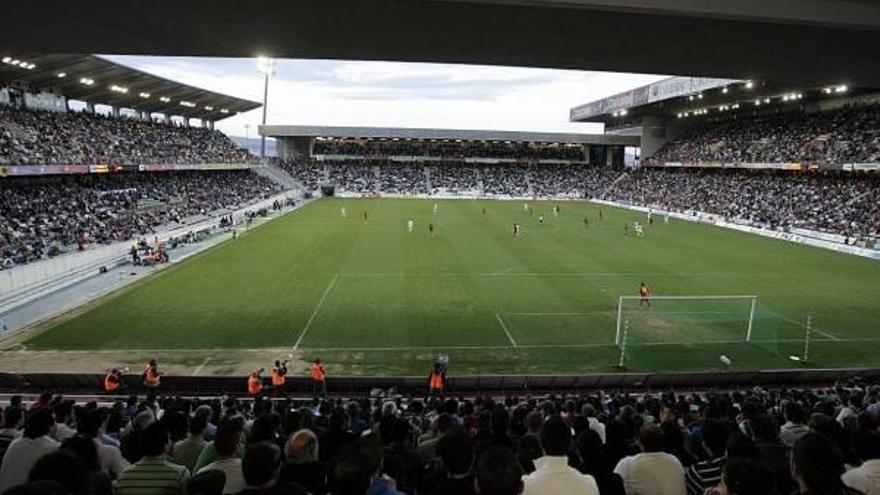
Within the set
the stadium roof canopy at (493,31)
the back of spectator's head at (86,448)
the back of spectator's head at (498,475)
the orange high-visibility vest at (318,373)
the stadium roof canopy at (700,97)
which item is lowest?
the orange high-visibility vest at (318,373)

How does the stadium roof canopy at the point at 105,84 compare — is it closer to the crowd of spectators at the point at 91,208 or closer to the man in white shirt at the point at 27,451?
the crowd of spectators at the point at 91,208

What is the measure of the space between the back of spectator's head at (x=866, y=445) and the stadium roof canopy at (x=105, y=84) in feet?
99.5

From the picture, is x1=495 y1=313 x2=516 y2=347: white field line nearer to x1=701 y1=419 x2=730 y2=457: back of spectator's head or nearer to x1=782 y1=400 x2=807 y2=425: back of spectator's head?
x1=782 y1=400 x2=807 y2=425: back of spectator's head

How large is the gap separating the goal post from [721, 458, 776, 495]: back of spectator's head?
15.8 meters

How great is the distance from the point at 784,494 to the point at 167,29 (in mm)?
10786

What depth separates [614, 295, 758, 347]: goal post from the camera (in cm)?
2056

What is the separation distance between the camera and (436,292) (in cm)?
2675

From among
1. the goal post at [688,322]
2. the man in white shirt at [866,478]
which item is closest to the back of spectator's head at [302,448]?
the man in white shirt at [866,478]

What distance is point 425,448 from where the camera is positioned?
6816mm

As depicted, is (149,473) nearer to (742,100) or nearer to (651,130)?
(742,100)

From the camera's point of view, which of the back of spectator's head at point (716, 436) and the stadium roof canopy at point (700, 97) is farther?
the stadium roof canopy at point (700, 97)

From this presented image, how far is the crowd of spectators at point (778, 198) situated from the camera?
1774 inches

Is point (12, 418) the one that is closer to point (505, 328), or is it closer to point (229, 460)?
point (229, 460)

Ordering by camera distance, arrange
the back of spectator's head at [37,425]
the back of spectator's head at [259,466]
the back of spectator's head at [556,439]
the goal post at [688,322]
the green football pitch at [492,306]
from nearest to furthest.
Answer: the back of spectator's head at [259,466], the back of spectator's head at [556,439], the back of spectator's head at [37,425], the green football pitch at [492,306], the goal post at [688,322]
